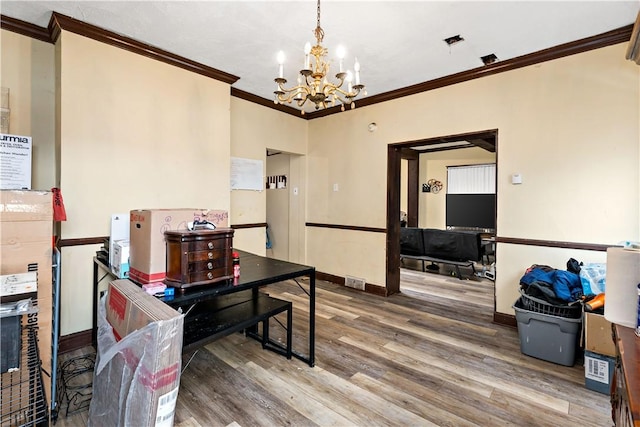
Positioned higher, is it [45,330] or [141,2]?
[141,2]

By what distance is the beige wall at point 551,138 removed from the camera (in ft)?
8.70

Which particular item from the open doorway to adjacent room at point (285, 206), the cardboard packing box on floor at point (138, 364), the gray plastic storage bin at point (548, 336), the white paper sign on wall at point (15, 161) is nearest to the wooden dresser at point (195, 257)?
the cardboard packing box on floor at point (138, 364)

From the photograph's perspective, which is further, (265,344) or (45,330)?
(265,344)

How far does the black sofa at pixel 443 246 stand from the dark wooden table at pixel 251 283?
368cm

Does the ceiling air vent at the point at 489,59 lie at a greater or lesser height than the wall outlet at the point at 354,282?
greater

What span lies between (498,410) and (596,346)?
2.97ft

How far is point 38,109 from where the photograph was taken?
104 inches

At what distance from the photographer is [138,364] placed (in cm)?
124

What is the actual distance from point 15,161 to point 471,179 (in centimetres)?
805

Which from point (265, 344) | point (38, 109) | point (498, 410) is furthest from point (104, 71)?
point (498, 410)

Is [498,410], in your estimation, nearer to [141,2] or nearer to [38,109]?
[141,2]

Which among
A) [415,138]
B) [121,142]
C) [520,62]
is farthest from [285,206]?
[520,62]

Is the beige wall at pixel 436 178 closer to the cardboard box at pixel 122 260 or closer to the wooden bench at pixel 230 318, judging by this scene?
the wooden bench at pixel 230 318

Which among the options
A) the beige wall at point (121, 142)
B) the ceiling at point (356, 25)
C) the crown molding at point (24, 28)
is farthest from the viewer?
the beige wall at point (121, 142)
